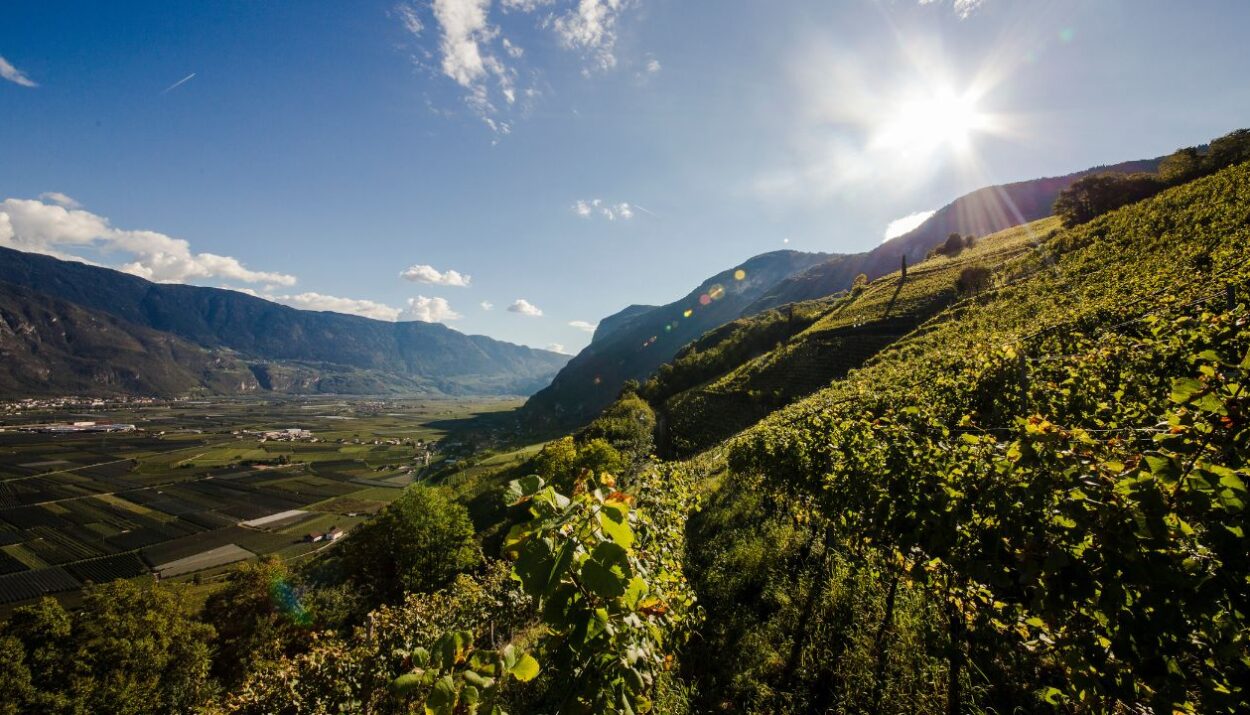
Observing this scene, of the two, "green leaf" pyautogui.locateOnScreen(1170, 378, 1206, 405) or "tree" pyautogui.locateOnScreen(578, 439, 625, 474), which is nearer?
"green leaf" pyautogui.locateOnScreen(1170, 378, 1206, 405)

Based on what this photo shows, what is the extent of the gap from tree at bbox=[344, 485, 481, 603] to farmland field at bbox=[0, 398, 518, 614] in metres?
49.6

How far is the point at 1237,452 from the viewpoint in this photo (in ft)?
8.29

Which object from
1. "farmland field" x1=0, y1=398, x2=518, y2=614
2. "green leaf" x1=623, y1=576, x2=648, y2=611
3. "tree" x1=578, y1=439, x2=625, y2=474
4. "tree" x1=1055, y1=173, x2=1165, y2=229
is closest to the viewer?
"green leaf" x1=623, y1=576, x2=648, y2=611

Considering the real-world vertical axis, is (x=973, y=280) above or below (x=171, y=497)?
above

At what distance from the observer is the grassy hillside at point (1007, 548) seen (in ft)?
8.73

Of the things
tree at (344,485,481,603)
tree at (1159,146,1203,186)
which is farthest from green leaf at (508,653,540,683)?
tree at (1159,146,1203,186)

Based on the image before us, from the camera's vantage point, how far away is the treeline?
168 ft

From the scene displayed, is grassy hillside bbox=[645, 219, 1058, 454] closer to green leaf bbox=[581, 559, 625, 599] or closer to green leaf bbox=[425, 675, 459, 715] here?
green leaf bbox=[581, 559, 625, 599]

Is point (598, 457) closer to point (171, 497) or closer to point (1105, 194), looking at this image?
point (1105, 194)

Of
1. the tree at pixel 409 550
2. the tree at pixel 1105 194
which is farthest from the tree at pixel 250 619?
the tree at pixel 1105 194

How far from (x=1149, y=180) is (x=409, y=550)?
93.6 m

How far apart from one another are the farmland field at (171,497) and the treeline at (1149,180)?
12419cm

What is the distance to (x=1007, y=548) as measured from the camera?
4.02 m

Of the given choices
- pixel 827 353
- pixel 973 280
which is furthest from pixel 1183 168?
pixel 827 353
